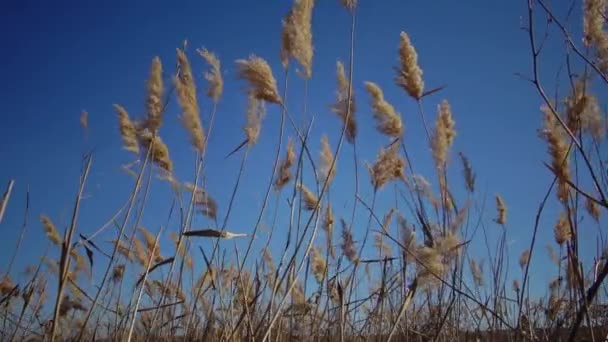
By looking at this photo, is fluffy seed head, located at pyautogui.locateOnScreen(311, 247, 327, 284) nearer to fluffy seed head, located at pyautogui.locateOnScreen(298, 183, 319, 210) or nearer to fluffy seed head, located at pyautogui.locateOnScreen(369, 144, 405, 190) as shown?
fluffy seed head, located at pyautogui.locateOnScreen(298, 183, 319, 210)

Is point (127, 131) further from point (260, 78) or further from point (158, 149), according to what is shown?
point (260, 78)

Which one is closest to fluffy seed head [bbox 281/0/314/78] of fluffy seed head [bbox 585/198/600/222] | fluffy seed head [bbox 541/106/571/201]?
fluffy seed head [bbox 541/106/571/201]

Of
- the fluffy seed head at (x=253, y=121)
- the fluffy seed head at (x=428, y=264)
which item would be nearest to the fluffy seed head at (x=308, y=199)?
the fluffy seed head at (x=253, y=121)

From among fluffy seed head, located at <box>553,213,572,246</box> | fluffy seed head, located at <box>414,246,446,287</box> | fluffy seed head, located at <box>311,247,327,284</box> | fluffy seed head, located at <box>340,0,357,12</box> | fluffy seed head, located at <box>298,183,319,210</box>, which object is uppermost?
fluffy seed head, located at <box>340,0,357,12</box>

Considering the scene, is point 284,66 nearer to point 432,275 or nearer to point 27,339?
point 432,275

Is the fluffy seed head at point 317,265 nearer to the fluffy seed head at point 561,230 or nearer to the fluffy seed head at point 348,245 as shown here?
the fluffy seed head at point 348,245

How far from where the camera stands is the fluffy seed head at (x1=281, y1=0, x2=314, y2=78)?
246 centimetres

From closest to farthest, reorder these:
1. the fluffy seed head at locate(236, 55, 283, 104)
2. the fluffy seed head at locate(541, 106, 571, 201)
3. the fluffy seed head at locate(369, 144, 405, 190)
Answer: the fluffy seed head at locate(541, 106, 571, 201) → the fluffy seed head at locate(236, 55, 283, 104) → the fluffy seed head at locate(369, 144, 405, 190)

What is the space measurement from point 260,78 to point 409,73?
1.22 metres

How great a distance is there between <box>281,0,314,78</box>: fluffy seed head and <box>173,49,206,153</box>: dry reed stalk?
62cm

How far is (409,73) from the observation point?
126 inches

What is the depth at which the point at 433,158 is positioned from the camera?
10.2ft

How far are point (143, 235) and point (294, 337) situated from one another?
1337 millimetres

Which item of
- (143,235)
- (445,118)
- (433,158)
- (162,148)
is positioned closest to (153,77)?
(162,148)
